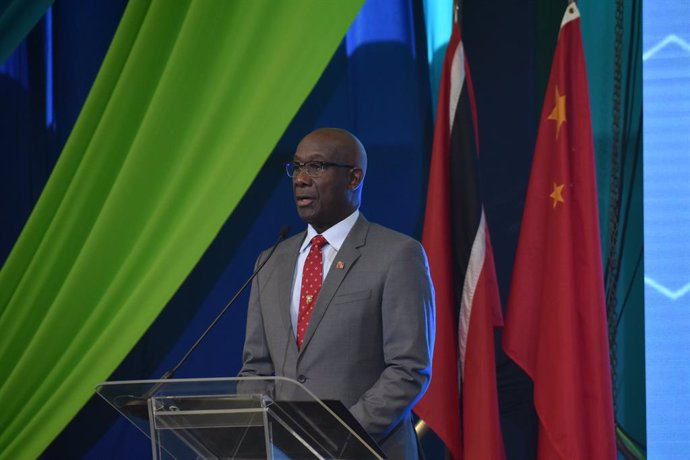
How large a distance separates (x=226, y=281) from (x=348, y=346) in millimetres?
1375

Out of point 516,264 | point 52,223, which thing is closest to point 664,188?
point 516,264

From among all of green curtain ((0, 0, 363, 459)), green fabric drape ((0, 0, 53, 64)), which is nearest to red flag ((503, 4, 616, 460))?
green curtain ((0, 0, 363, 459))

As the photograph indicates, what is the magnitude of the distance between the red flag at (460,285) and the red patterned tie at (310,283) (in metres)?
0.88

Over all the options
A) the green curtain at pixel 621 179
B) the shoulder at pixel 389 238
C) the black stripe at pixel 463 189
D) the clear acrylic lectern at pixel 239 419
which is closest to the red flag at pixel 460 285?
the black stripe at pixel 463 189

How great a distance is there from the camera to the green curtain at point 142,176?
3465 mm

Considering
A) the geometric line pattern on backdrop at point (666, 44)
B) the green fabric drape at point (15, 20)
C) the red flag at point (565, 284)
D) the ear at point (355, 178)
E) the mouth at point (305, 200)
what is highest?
the green fabric drape at point (15, 20)

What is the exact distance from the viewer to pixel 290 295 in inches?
107

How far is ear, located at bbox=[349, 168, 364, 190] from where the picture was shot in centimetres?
279

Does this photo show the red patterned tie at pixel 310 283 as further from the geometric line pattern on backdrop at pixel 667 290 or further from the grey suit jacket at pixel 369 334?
the geometric line pattern on backdrop at pixel 667 290

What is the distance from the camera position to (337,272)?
266 centimetres

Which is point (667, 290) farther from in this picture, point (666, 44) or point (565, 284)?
point (666, 44)

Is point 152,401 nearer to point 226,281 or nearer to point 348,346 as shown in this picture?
point 348,346

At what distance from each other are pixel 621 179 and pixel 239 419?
7.07 feet

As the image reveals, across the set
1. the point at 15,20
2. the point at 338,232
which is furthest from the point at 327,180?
the point at 15,20
